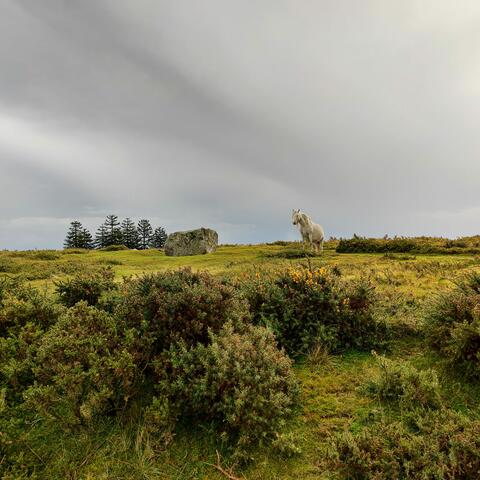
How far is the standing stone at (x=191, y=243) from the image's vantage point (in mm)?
32531

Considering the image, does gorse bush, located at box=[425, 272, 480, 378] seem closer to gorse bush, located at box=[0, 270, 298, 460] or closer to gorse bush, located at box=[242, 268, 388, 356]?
gorse bush, located at box=[242, 268, 388, 356]

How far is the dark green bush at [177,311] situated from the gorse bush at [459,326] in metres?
3.39

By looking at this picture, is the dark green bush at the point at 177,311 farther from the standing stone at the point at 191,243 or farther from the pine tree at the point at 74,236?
the pine tree at the point at 74,236

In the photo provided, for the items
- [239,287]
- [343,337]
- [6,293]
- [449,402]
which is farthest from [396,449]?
[6,293]

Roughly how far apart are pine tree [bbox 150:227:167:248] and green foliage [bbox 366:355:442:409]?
70129mm

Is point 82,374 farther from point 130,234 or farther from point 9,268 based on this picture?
point 130,234

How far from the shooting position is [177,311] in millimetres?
6750

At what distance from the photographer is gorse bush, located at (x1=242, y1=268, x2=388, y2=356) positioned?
7.62 meters

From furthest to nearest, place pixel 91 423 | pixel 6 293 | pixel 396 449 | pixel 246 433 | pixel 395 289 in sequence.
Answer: pixel 395 289
pixel 6 293
pixel 91 423
pixel 246 433
pixel 396 449

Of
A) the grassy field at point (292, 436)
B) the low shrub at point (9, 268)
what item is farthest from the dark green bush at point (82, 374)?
the low shrub at point (9, 268)

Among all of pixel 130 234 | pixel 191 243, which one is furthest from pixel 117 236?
pixel 191 243

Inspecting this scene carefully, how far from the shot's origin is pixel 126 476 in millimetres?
4637

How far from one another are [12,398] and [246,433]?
144 inches

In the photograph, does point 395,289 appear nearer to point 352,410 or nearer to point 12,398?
point 352,410
